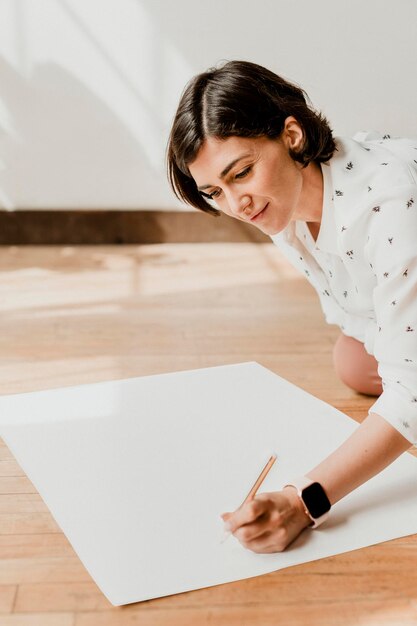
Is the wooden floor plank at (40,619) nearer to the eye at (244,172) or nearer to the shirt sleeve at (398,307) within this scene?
the shirt sleeve at (398,307)

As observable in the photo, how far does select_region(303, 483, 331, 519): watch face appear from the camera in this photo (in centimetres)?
120

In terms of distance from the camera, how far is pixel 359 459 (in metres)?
1.21

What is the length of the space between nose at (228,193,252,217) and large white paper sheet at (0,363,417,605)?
441 millimetres

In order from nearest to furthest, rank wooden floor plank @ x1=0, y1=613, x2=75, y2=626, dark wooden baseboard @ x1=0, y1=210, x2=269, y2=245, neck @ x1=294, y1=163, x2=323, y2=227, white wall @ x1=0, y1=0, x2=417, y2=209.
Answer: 1. wooden floor plank @ x1=0, y1=613, x2=75, y2=626
2. neck @ x1=294, y1=163, x2=323, y2=227
3. white wall @ x1=0, y1=0, x2=417, y2=209
4. dark wooden baseboard @ x1=0, y1=210, x2=269, y2=245

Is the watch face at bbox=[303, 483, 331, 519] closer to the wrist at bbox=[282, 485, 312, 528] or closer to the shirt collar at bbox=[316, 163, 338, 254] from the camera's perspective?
the wrist at bbox=[282, 485, 312, 528]

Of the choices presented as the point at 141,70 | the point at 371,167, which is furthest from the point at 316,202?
the point at 141,70

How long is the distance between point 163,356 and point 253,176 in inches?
33.6

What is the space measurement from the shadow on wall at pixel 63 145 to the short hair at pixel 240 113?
1.90m

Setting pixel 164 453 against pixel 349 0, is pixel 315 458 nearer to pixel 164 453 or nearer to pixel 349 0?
pixel 164 453

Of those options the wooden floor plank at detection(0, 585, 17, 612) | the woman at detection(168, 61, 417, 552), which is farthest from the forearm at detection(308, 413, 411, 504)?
the wooden floor plank at detection(0, 585, 17, 612)

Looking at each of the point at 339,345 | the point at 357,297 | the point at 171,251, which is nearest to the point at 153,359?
the point at 339,345

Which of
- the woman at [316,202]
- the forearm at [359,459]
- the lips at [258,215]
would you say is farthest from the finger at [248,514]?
the lips at [258,215]

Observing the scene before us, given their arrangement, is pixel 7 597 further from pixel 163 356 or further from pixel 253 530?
pixel 163 356

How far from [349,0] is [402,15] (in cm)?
21
